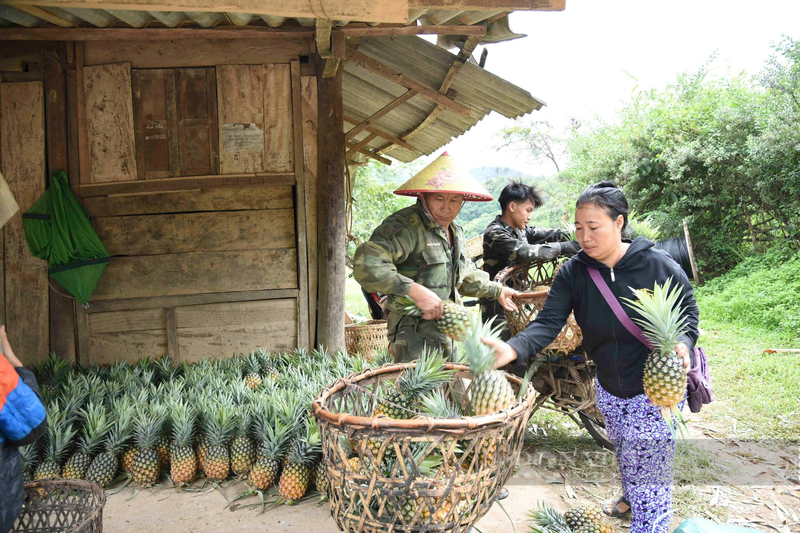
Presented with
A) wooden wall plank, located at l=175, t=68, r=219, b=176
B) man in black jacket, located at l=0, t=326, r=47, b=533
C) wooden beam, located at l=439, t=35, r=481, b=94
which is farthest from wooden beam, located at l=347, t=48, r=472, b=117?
man in black jacket, located at l=0, t=326, r=47, b=533

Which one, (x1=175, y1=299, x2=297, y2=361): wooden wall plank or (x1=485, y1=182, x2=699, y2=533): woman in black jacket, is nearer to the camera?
(x1=485, y1=182, x2=699, y2=533): woman in black jacket

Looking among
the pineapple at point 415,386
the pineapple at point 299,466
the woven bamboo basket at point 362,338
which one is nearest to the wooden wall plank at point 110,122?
the woven bamboo basket at point 362,338

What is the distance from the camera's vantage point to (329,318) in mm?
5867

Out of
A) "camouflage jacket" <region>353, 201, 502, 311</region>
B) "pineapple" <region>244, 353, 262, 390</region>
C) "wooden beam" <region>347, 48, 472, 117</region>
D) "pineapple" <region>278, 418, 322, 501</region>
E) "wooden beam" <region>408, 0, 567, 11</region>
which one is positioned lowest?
"pineapple" <region>278, 418, 322, 501</region>

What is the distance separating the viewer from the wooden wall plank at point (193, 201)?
5.61 metres

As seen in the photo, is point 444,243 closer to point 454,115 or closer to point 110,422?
point 110,422

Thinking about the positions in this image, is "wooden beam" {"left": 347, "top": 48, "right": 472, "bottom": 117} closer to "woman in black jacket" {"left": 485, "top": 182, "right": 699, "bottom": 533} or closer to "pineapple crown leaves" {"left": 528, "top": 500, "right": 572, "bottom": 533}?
"woman in black jacket" {"left": 485, "top": 182, "right": 699, "bottom": 533}

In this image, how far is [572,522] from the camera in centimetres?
301

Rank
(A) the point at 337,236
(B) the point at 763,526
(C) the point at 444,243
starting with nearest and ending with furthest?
(B) the point at 763,526
(C) the point at 444,243
(A) the point at 337,236

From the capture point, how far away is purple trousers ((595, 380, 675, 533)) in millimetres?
2748

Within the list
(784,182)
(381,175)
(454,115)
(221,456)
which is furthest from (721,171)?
(381,175)

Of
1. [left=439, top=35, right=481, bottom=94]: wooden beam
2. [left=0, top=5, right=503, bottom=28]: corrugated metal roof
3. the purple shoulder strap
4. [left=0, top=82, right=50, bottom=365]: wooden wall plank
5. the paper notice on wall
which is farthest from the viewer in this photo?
the paper notice on wall

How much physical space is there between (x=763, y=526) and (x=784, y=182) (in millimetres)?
9742

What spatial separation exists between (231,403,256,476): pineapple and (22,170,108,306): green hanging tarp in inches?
91.8
